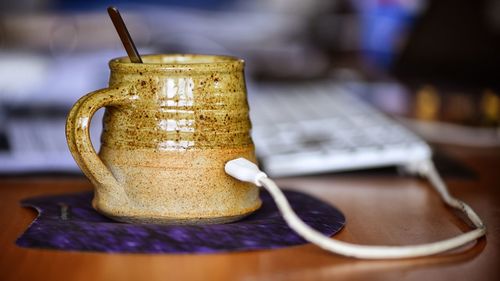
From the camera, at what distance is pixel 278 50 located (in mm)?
2170

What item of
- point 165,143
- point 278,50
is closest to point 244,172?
point 165,143

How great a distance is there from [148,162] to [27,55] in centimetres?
83

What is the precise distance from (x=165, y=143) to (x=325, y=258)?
0.13 m

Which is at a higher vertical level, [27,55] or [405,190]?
[27,55]

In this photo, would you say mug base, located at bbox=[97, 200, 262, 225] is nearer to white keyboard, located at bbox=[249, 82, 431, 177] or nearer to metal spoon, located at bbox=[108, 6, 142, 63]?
metal spoon, located at bbox=[108, 6, 142, 63]

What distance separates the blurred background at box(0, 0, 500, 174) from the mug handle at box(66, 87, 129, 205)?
245 millimetres

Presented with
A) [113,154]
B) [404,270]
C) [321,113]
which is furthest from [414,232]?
[321,113]

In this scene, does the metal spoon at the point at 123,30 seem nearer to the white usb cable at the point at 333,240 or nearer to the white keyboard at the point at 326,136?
the white usb cable at the point at 333,240

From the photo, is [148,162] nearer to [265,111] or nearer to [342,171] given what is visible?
[342,171]

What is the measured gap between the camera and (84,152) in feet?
1.67

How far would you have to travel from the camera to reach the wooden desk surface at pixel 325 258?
1.45 ft

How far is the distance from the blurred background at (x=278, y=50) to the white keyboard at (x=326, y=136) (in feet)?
0.54

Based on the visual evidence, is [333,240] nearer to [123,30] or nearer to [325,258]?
[325,258]

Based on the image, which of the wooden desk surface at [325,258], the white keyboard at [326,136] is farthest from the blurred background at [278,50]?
the wooden desk surface at [325,258]
